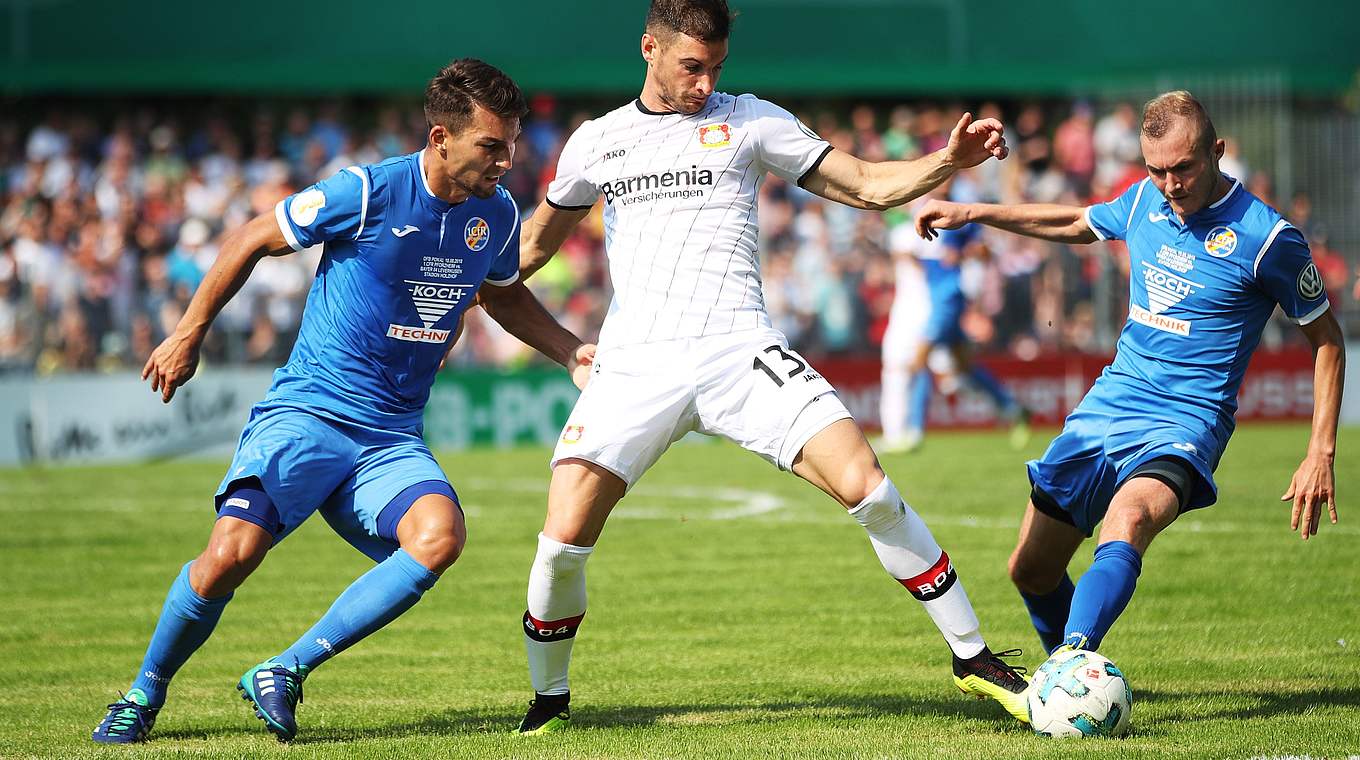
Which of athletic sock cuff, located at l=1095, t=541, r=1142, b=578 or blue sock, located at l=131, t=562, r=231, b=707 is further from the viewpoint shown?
blue sock, located at l=131, t=562, r=231, b=707

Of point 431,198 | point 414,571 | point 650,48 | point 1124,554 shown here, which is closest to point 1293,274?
point 1124,554

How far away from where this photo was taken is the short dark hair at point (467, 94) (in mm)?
5895

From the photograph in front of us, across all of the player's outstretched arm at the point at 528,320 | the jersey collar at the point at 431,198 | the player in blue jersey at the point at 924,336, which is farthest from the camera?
the player in blue jersey at the point at 924,336

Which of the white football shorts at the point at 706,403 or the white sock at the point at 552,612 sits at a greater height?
the white football shorts at the point at 706,403

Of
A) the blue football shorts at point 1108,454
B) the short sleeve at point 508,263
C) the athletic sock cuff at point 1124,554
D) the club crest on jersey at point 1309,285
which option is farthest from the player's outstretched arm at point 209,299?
the club crest on jersey at point 1309,285

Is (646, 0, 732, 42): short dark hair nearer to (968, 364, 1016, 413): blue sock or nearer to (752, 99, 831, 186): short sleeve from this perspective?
(752, 99, 831, 186): short sleeve

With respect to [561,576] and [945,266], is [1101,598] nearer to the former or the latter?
[561,576]

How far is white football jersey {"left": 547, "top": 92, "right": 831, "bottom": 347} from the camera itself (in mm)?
5914

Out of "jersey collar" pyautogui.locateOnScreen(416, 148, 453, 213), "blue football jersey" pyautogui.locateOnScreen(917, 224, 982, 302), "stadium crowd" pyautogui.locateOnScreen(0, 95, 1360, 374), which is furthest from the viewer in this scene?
"stadium crowd" pyautogui.locateOnScreen(0, 95, 1360, 374)

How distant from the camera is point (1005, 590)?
895cm

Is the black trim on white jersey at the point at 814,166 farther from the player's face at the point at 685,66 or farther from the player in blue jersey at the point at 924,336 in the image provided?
the player in blue jersey at the point at 924,336

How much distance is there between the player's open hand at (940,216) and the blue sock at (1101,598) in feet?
4.47

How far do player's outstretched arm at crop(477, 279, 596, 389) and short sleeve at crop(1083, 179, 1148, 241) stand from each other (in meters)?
2.00

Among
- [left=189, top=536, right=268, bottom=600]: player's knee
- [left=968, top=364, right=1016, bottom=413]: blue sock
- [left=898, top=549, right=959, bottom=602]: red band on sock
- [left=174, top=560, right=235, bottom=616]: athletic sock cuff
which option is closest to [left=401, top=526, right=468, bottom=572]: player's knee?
[left=189, top=536, right=268, bottom=600]: player's knee
